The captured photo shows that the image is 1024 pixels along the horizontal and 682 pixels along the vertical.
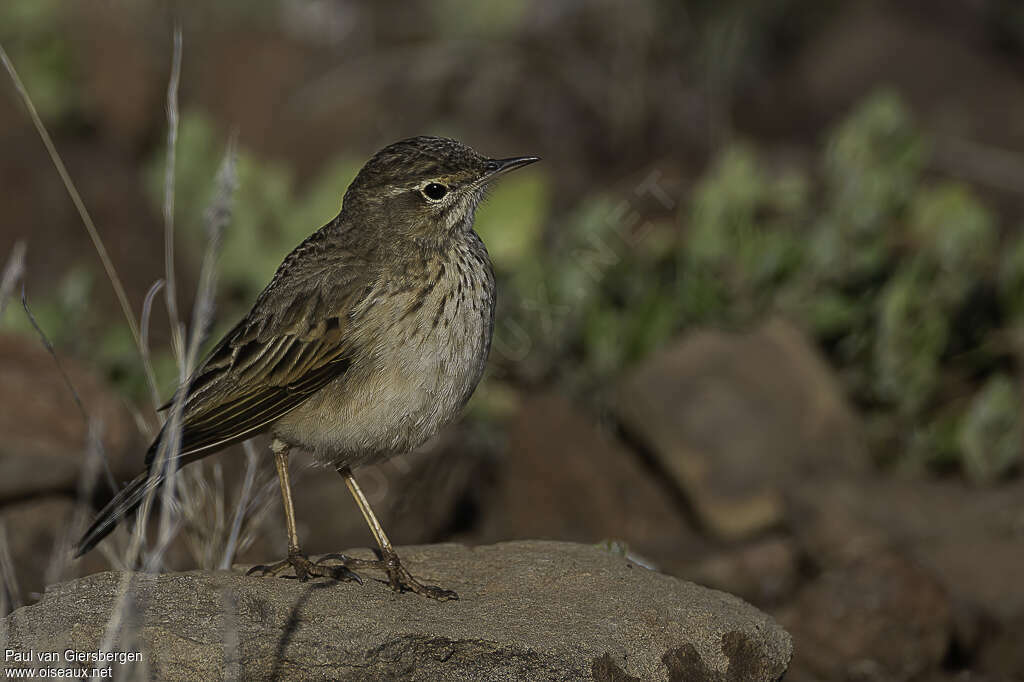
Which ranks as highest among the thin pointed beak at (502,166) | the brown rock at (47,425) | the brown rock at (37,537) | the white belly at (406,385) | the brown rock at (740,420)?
the thin pointed beak at (502,166)

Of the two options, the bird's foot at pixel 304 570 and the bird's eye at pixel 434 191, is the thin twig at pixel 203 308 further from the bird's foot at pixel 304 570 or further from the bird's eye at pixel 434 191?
the bird's eye at pixel 434 191

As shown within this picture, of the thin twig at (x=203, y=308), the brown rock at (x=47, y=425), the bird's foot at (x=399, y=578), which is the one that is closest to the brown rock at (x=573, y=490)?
the brown rock at (x=47, y=425)

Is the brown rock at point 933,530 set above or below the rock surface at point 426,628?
below

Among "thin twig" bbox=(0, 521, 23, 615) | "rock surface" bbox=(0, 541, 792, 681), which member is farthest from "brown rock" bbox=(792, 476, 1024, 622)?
"thin twig" bbox=(0, 521, 23, 615)

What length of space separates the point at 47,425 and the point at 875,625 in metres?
4.30

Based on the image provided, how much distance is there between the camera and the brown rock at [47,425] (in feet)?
22.8

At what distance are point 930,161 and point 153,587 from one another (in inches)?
369

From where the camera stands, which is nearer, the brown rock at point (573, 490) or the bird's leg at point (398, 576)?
the bird's leg at point (398, 576)

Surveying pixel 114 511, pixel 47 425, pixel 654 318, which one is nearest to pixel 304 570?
pixel 114 511

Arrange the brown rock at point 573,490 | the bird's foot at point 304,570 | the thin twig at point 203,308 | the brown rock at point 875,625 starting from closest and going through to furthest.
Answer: the thin twig at point 203,308 → the bird's foot at point 304,570 → the brown rock at point 875,625 → the brown rock at point 573,490

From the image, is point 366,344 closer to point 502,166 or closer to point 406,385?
point 406,385

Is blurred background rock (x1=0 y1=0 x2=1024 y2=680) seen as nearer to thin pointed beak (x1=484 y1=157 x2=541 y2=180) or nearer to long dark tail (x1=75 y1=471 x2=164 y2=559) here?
long dark tail (x1=75 y1=471 x2=164 y2=559)

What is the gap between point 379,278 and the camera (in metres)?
5.27

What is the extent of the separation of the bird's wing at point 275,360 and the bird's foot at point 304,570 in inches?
19.2
